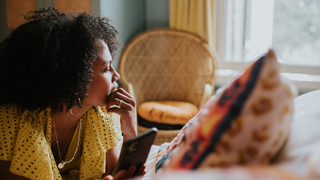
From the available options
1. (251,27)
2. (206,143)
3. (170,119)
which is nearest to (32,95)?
(206,143)

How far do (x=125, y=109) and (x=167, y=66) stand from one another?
1393 millimetres

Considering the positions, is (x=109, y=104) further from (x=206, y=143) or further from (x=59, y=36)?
(x=206, y=143)

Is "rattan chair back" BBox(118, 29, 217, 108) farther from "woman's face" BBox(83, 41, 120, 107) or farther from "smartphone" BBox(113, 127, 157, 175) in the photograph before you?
"smartphone" BBox(113, 127, 157, 175)

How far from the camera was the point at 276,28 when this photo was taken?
2.48m

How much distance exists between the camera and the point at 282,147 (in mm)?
567

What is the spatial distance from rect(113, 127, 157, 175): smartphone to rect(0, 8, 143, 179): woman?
1.08 feet

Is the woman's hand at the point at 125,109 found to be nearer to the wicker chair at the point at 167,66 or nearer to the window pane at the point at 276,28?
the wicker chair at the point at 167,66

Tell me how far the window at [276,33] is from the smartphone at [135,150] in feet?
6.43

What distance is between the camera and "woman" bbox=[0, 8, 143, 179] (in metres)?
0.89

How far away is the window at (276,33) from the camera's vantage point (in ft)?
7.81

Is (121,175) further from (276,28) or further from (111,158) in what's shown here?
(276,28)

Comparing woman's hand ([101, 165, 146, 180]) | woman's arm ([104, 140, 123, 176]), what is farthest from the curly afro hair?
woman's hand ([101, 165, 146, 180])

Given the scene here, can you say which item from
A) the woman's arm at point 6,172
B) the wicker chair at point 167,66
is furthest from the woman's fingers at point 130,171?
the wicker chair at point 167,66

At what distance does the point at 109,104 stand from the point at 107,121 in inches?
5.1
